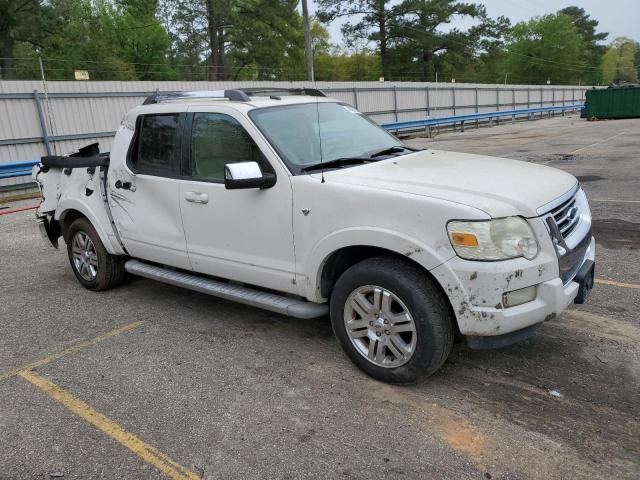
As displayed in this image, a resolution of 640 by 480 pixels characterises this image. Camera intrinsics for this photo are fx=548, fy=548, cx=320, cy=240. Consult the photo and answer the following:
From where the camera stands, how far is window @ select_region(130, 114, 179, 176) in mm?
4523

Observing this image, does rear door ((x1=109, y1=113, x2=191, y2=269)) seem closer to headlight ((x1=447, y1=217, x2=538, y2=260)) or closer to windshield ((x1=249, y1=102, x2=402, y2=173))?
windshield ((x1=249, y1=102, x2=402, y2=173))

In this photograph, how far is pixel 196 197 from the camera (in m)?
4.25

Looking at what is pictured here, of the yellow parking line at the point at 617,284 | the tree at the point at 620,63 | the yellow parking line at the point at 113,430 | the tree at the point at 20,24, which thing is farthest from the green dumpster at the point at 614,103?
the tree at the point at 620,63

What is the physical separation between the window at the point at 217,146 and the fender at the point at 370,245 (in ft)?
2.59

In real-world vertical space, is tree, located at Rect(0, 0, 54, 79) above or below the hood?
above

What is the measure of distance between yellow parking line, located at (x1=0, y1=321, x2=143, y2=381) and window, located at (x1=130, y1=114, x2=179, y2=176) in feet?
4.38

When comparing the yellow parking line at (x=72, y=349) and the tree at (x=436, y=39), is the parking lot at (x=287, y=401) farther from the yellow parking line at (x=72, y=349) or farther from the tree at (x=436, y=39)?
the tree at (x=436, y=39)

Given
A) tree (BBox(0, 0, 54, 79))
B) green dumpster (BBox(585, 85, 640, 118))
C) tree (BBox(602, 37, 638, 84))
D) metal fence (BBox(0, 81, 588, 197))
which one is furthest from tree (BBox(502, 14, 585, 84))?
metal fence (BBox(0, 81, 588, 197))

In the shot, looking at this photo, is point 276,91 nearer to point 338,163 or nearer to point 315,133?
point 315,133

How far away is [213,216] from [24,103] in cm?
1275

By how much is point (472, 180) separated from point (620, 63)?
134496 mm

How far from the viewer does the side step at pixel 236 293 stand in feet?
12.3

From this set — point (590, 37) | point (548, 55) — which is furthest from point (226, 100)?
point (590, 37)

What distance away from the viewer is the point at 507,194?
3158 mm
